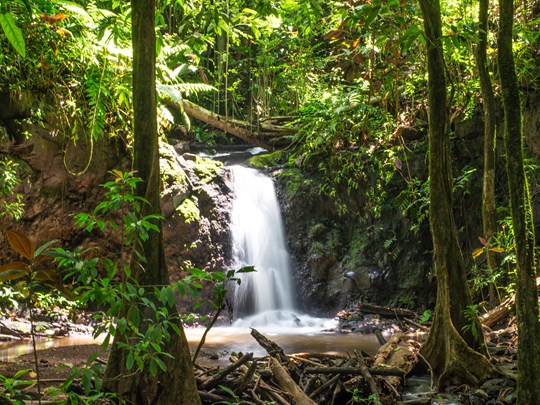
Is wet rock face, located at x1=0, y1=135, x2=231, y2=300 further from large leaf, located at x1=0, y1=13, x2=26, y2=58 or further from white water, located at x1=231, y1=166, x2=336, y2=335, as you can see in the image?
large leaf, located at x1=0, y1=13, x2=26, y2=58

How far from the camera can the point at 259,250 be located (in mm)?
10750

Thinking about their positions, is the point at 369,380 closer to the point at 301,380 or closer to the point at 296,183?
the point at 301,380

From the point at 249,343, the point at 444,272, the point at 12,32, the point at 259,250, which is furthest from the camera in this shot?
the point at 259,250

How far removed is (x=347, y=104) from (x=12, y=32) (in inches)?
369

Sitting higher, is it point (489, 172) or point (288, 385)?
point (489, 172)

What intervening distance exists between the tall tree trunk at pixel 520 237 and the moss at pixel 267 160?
864 centimetres

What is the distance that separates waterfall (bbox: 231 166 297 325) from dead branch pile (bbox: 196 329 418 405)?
5200mm

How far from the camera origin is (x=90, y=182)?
8.83m

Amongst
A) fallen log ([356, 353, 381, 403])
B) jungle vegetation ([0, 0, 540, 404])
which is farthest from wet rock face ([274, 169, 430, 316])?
fallen log ([356, 353, 381, 403])

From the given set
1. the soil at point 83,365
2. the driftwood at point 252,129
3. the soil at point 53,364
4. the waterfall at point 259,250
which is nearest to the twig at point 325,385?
the soil at point 83,365

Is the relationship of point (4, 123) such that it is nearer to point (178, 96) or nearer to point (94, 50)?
point (94, 50)

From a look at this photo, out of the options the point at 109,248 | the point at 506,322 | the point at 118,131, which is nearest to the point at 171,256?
the point at 109,248

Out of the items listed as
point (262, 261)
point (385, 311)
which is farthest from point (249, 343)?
point (262, 261)

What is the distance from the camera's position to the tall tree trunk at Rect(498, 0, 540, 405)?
3383 mm
